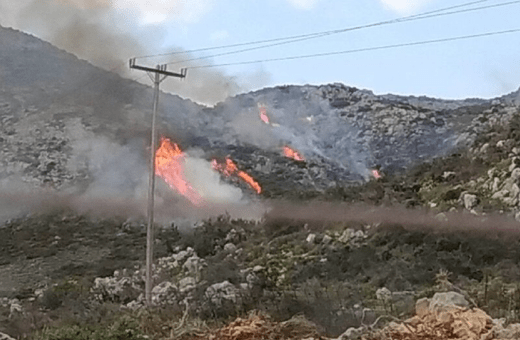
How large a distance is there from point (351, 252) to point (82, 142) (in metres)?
40.3

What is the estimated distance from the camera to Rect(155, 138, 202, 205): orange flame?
149ft

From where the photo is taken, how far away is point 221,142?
6538 cm

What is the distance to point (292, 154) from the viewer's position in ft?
215

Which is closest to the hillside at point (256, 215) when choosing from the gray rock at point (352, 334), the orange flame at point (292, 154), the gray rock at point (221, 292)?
the gray rock at point (352, 334)

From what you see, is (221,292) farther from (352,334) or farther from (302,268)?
(352,334)

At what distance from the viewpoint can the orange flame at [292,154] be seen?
64.2 meters

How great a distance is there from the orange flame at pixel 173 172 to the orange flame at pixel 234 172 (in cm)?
376

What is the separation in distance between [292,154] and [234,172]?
13.0 m

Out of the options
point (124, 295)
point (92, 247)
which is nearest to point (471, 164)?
point (124, 295)

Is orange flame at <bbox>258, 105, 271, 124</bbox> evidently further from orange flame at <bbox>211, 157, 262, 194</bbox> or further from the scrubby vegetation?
the scrubby vegetation

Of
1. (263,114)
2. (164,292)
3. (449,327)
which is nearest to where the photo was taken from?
(449,327)

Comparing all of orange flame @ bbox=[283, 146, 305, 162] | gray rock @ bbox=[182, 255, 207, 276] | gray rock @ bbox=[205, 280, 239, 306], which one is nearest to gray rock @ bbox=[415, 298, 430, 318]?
gray rock @ bbox=[205, 280, 239, 306]

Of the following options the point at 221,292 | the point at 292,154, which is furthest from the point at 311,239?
the point at 292,154

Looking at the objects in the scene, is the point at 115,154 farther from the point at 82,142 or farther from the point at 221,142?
the point at 221,142
